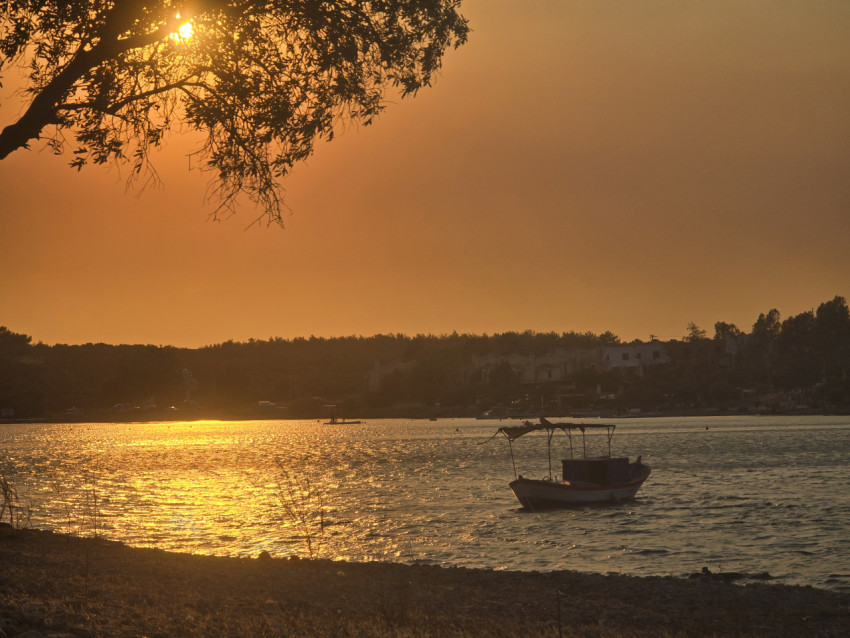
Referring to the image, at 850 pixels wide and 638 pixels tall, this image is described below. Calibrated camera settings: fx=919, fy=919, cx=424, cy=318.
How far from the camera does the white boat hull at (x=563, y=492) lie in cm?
4412

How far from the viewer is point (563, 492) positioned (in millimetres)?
44969

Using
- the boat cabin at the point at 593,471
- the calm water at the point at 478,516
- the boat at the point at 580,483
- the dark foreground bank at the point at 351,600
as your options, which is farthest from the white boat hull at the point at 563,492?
the dark foreground bank at the point at 351,600

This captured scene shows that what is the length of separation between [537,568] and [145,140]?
55.4 feet

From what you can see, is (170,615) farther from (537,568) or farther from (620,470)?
(620,470)

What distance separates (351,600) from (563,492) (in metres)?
27.0

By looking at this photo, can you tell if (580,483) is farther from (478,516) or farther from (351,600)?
(351,600)

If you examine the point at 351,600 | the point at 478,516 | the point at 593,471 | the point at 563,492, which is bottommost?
the point at 478,516

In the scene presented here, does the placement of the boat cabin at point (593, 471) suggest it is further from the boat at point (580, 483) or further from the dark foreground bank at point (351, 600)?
the dark foreground bank at point (351, 600)

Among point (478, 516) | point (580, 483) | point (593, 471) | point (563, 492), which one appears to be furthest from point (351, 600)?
point (593, 471)

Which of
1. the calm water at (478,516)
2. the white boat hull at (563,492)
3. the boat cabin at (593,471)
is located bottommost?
the calm water at (478,516)

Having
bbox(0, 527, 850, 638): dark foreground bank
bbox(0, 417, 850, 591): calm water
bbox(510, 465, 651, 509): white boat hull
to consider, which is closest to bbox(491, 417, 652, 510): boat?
bbox(510, 465, 651, 509): white boat hull

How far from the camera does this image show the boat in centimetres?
4416

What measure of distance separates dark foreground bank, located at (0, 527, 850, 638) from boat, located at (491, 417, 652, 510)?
19.0m

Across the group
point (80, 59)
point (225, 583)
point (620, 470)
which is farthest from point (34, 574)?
point (620, 470)
